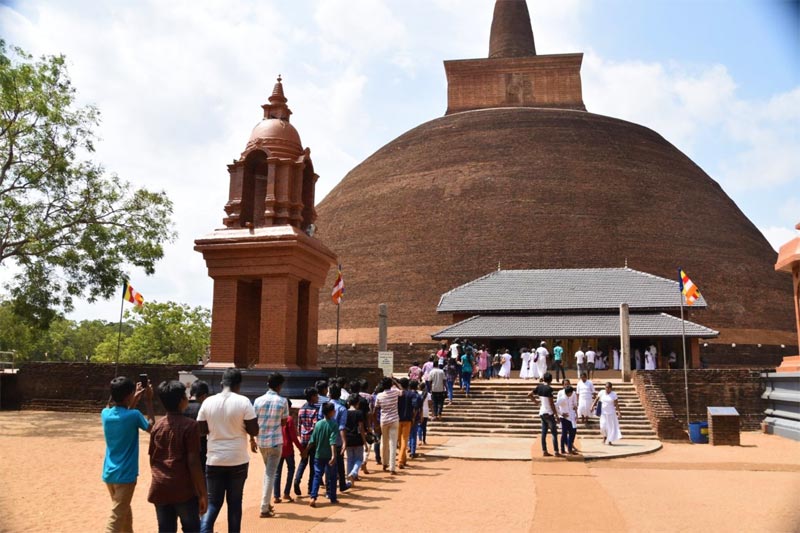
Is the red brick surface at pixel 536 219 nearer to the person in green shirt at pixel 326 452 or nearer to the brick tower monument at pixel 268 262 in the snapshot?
the brick tower monument at pixel 268 262

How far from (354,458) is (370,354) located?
24903 mm

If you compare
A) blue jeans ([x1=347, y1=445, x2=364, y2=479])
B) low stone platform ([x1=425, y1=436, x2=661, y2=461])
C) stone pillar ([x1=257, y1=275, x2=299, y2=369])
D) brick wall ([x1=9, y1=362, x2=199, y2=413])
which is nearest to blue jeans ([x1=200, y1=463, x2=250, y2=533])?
blue jeans ([x1=347, y1=445, x2=364, y2=479])

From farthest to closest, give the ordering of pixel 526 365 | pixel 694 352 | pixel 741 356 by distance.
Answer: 1. pixel 741 356
2. pixel 694 352
3. pixel 526 365

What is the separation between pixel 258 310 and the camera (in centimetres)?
1614

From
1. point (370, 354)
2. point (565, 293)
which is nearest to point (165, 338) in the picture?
point (370, 354)

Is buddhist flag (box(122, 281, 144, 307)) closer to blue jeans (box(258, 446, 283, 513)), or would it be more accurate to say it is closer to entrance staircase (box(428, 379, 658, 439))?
entrance staircase (box(428, 379, 658, 439))

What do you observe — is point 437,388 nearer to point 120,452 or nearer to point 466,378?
point 466,378

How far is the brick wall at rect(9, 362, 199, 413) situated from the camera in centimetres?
2031

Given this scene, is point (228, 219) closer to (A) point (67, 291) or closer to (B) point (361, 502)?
(A) point (67, 291)

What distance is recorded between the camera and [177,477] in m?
4.94

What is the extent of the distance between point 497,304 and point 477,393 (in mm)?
10128

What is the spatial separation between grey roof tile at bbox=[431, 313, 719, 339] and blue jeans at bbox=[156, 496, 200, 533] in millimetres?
21673

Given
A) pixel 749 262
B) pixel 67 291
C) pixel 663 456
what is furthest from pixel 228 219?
pixel 749 262

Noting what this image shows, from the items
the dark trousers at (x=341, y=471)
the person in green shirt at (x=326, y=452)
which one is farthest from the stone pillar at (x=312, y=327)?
the person in green shirt at (x=326, y=452)
